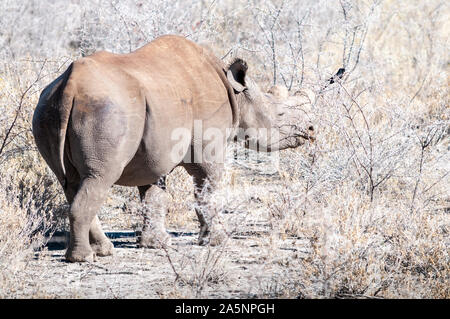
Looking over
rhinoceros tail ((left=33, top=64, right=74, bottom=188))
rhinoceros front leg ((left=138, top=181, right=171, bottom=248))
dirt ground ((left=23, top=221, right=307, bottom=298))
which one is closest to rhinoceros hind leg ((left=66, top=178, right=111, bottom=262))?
dirt ground ((left=23, top=221, right=307, bottom=298))

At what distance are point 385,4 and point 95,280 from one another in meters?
12.5

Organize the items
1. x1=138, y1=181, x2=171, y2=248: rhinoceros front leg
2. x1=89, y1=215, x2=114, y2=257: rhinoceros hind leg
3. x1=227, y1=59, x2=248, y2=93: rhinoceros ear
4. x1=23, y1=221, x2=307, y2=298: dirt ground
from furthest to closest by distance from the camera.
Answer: x1=227, y1=59, x2=248, y2=93: rhinoceros ear < x1=138, y1=181, x2=171, y2=248: rhinoceros front leg < x1=89, y1=215, x2=114, y2=257: rhinoceros hind leg < x1=23, y1=221, x2=307, y2=298: dirt ground

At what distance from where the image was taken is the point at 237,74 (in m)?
7.24

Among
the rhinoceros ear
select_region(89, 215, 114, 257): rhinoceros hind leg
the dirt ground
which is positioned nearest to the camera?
the dirt ground

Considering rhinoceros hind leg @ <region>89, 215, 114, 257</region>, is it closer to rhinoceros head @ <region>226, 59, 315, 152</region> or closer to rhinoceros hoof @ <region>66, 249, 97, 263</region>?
rhinoceros hoof @ <region>66, 249, 97, 263</region>

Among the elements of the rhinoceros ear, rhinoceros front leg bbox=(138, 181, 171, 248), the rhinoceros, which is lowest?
rhinoceros front leg bbox=(138, 181, 171, 248)

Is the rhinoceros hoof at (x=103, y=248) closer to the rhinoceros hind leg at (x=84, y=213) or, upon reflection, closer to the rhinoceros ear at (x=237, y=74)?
the rhinoceros hind leg at (x=84, y=213)

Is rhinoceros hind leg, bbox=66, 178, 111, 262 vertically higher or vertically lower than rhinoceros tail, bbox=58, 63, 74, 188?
lower

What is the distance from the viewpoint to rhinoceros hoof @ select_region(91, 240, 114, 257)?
6484 millimetres

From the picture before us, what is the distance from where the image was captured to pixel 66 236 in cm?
712

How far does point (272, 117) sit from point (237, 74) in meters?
0.63

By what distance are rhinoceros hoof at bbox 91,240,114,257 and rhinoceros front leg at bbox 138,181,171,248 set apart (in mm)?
386

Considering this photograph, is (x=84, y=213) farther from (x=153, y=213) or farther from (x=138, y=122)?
(x=153, y=213)

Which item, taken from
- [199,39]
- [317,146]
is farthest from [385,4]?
[317,146]
